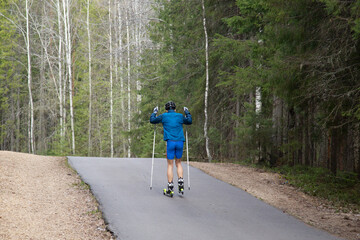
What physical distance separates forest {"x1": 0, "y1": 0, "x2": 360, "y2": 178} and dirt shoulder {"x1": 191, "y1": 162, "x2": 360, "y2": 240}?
6.70 feet

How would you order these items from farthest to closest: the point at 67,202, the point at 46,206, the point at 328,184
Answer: the point at 328,184 < the point at 67,202 < the point at 46,206

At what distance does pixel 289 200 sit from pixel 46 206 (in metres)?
6.03

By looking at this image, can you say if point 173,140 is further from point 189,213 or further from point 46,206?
point 46,206

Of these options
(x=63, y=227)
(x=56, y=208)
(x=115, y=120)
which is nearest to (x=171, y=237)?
(x=63, y=227)

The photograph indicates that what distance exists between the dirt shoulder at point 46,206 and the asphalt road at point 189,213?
0.31 metres

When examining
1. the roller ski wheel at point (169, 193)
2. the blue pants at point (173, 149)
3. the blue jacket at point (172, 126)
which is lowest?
the roller ski wheel at point (169, 193)

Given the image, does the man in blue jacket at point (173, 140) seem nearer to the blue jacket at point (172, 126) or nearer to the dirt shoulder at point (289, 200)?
the blue jacket at point (172, 126)

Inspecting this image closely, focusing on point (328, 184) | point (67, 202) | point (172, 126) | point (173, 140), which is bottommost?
point (328, 184)

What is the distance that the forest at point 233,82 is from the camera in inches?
429

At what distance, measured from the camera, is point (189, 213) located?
26.2 feet

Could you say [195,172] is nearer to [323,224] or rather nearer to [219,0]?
Result: [323,224]

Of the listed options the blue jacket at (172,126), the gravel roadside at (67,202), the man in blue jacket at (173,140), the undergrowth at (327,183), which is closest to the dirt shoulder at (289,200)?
the gravel roadside at (67,202)

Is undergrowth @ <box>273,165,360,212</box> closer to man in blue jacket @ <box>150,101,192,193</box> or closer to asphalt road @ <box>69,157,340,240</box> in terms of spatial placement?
asphalt road @ <box>69,157,340,240</box>

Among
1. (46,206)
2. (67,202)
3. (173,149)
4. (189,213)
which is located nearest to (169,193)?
(173,149)
